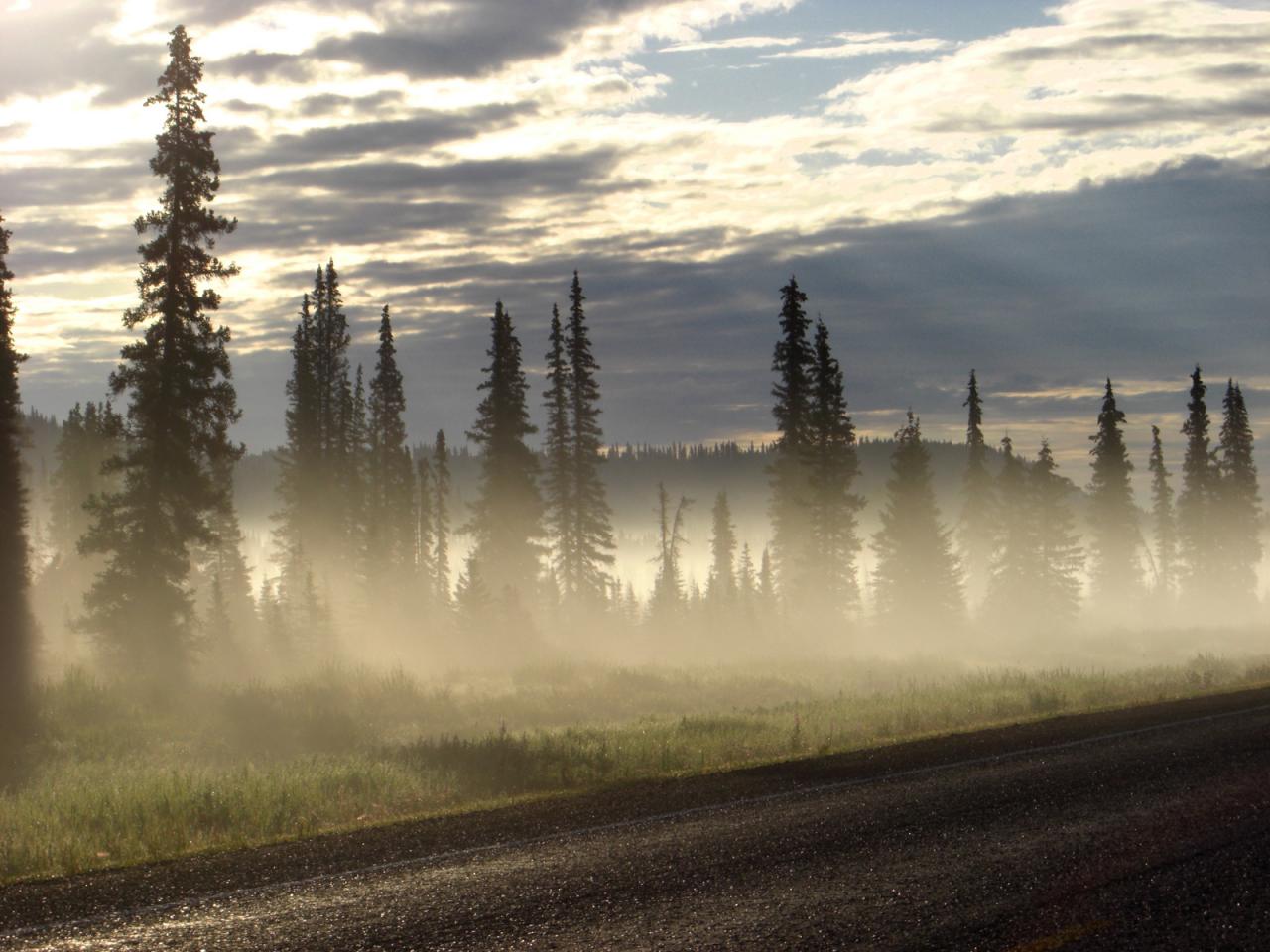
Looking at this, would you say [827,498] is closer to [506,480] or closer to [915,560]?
[915,560]

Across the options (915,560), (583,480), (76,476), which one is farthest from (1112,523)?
(76,476)

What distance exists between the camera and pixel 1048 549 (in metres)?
63.8

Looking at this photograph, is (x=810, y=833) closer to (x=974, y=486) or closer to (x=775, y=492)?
(x=775, y=492)

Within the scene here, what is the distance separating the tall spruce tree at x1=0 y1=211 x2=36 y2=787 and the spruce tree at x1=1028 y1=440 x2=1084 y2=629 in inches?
2048

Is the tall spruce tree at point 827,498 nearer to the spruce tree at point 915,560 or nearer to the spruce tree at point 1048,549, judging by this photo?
the spruce tree at point 915,560

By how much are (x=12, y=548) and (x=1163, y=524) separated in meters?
78.6

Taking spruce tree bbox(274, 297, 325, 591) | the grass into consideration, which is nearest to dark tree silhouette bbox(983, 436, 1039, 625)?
the grass

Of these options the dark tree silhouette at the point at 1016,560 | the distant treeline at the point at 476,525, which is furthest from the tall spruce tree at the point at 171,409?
the dark tree silhouette at the point at 1016,560

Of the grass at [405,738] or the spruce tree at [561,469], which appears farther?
the spruce tree at [561,469]

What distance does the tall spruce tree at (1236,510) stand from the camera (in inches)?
2835

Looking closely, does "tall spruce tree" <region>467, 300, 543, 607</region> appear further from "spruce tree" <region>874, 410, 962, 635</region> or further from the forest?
"spruce tree" <region>874, 410, 962, 635</region>

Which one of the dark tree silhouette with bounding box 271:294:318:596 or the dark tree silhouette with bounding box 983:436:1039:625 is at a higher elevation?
the dark tree silhouette with bounding box 271:294:318:596

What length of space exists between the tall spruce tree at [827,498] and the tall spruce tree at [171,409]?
30704 mm

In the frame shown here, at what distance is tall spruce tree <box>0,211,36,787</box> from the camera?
87.9 ft
